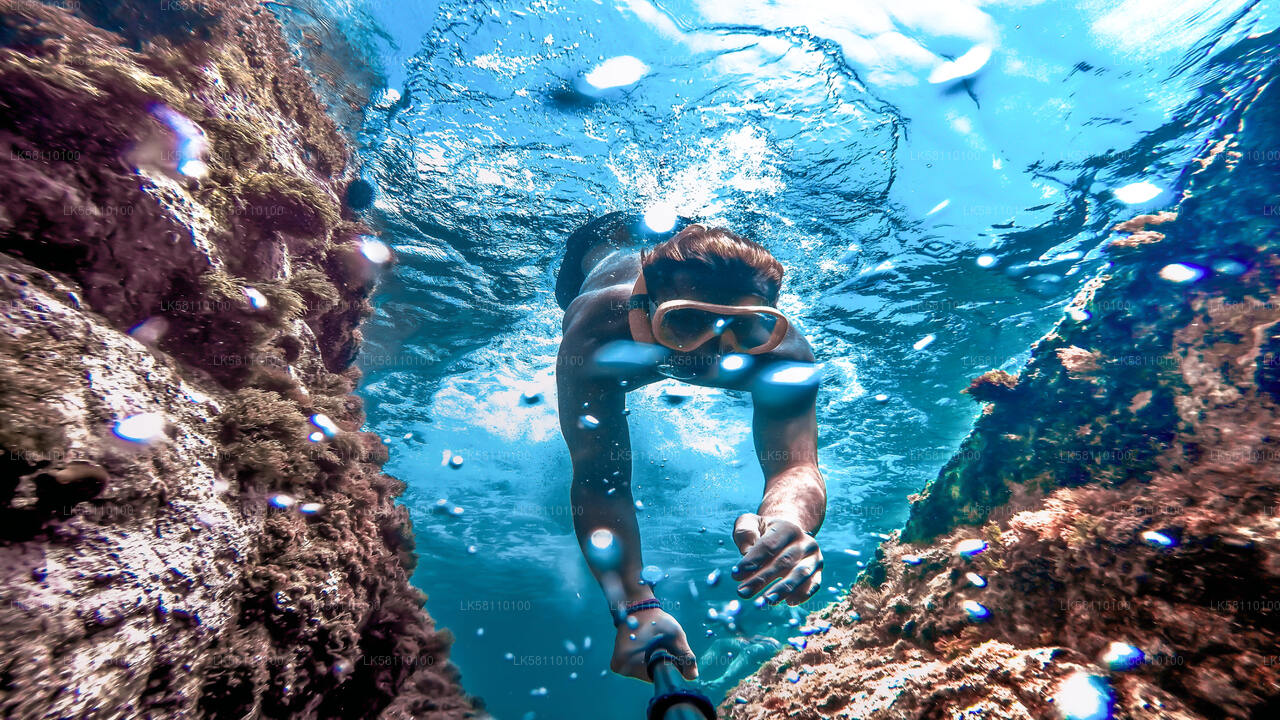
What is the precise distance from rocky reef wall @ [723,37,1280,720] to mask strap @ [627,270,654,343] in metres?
2.76

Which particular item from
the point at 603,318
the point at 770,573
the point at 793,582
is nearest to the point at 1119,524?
the point at 793,582

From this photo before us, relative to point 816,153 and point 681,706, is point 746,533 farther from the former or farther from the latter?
point 816,153

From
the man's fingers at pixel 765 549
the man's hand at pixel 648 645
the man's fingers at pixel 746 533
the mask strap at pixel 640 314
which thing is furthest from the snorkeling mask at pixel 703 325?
the man's hand at pixel 648 645

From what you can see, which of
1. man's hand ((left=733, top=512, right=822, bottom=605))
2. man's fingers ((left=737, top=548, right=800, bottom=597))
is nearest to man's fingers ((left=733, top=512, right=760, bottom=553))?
man's hand ((left=733, top=512, right=822, bottom=605))

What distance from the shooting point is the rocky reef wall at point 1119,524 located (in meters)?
1.81

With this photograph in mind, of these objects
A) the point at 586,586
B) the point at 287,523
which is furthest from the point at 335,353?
the point at 586,586

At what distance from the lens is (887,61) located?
548 centimetres

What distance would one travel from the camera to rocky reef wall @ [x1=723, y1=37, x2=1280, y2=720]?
5.95ft

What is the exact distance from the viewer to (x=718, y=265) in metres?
3.52

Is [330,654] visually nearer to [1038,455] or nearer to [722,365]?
[722,365]

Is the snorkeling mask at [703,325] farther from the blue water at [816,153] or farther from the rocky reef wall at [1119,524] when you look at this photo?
the blue water at [816,153]

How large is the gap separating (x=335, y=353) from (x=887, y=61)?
7.48m

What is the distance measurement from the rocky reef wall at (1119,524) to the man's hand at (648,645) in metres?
0.61

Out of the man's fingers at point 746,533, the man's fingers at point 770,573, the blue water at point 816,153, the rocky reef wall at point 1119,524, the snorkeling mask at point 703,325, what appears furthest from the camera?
the blue water at point 816,153
